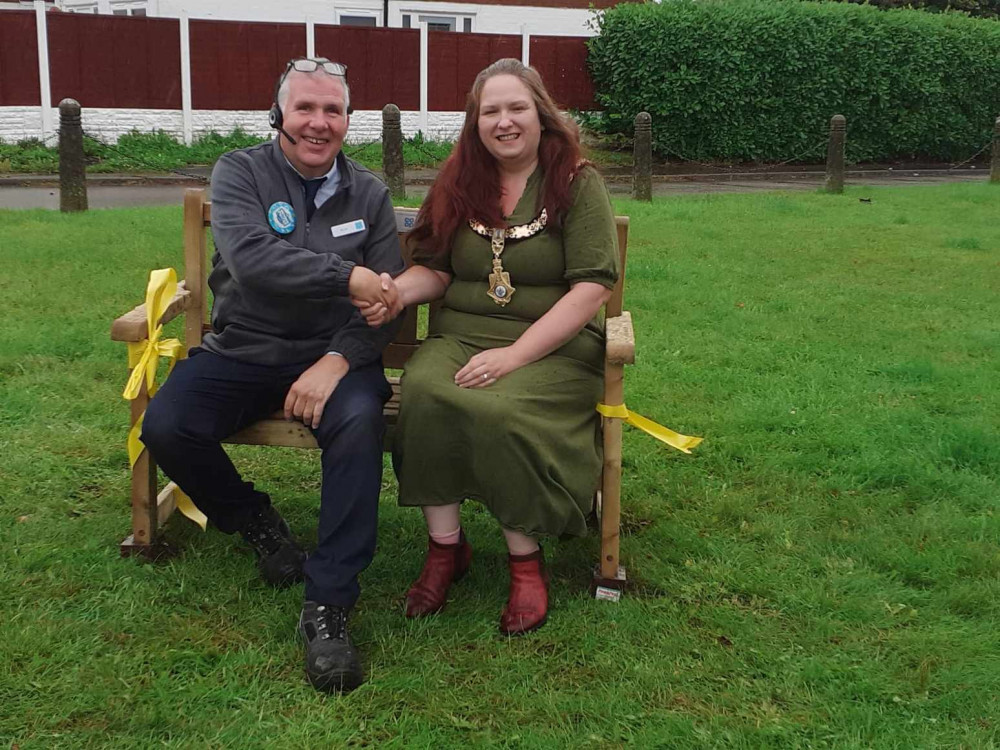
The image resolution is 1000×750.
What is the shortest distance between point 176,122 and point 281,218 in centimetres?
1707

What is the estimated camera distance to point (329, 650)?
116 inches

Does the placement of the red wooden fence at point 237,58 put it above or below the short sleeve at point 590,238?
above

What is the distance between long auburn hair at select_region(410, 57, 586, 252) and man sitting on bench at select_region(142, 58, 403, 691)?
0.70ft

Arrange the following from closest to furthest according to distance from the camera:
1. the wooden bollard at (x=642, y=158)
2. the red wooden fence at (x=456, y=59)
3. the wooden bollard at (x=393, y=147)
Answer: the wooden bollard at (x=393, y=147) < the wooden bollard at (x=642, y=158) < the red wooden fence at (x=456, y=59)

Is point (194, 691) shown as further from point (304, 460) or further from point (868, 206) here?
point (868, 206)

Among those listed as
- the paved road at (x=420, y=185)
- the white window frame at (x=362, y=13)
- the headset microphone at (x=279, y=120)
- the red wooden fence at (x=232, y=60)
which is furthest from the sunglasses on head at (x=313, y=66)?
the white window frame at (x=362, y=13)

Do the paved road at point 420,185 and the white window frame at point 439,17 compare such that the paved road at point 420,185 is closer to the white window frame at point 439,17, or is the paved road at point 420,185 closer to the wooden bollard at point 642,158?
the wooden bollard at point 642,158

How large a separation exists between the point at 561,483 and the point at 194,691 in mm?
1191

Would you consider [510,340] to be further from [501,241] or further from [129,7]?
[129,7]

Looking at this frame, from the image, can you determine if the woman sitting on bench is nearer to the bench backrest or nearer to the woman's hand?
the woman's hand

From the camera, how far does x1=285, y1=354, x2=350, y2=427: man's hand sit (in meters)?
3.24

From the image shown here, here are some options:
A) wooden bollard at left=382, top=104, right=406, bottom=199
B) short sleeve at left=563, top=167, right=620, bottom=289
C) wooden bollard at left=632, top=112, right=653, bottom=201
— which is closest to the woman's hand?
short sleeve at left=563, top=167, right=620, bottom=289

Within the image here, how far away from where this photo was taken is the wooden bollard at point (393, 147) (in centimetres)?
1191

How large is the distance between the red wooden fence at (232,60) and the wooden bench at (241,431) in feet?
47.9
